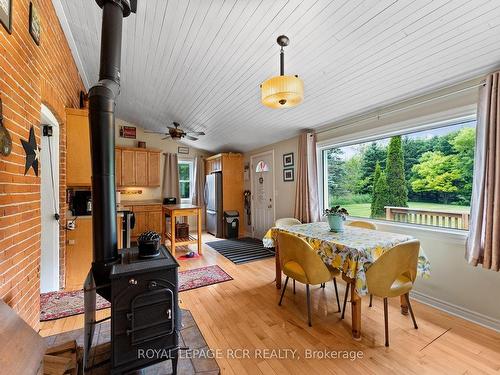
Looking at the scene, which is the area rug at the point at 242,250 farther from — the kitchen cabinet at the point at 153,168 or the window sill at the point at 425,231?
the kitchen cabinet at the point at 153,168

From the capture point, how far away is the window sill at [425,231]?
2324mm

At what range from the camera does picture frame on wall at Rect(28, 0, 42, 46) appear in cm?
162

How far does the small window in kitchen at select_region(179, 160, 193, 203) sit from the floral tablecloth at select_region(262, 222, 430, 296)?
15.7 feet

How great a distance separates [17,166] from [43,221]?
144cm

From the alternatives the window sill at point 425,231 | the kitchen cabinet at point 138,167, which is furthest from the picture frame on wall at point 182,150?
the window sill at point 425,231

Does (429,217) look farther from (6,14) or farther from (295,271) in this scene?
(6,14)

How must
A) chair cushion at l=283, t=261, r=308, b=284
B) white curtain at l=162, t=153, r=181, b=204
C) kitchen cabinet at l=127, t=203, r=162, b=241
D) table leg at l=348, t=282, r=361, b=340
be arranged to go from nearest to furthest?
table leg at l=348, t=282, r=361, b=340 → chair cushion at l=283, t=261, r=308, b=284 → kitchen cabinet at l=127, t=203, r=162, b=241 → white curtain at l=162, t=153, r=181, b=204

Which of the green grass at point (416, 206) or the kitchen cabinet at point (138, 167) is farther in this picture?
the kitchen cabinet at point (138, 167)

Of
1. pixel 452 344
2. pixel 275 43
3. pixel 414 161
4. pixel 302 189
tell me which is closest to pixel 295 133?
pixel 302 189

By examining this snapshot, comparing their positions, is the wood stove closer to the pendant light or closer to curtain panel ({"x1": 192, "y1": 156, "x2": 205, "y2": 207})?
the pendant light

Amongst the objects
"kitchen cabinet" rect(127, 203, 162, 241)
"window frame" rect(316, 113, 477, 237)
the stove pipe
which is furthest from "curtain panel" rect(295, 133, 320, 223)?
"kitchen cabinet" rect(127, 203, 162, 241)

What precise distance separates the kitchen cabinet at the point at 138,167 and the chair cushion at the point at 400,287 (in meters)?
5.43

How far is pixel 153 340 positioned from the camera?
1.50m

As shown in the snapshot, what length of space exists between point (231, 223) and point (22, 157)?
4385 millimetres
